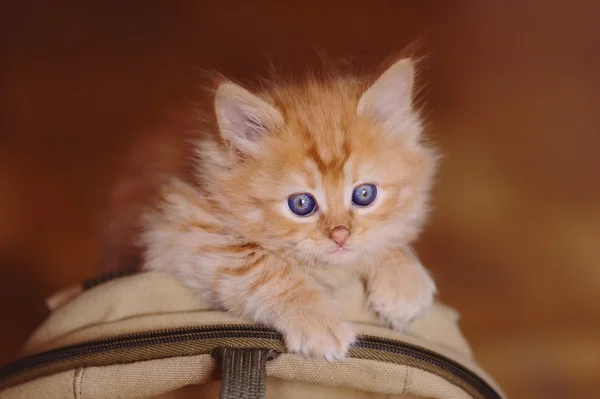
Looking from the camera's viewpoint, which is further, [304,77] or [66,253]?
[66,253]

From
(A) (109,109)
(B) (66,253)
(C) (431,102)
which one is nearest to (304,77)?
(C) (431,102)

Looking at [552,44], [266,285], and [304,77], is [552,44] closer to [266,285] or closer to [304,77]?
[304,77]

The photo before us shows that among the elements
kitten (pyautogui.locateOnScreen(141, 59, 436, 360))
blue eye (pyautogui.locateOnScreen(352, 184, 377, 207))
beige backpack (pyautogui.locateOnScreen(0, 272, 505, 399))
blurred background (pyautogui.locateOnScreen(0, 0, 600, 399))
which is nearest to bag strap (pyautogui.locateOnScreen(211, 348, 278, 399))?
beige backpack (pyautogui.locateOnScreen(0, 272, 505, 399))

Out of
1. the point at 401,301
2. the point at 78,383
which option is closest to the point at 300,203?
the point at 401,301

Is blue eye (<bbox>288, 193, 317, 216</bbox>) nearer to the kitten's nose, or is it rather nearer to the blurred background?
the kitten's nose

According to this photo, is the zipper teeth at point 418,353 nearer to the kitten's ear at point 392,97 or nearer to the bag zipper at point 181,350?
the bag zipper at point 181,350

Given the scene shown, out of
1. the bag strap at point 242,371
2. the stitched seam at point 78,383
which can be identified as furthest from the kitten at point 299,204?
the stitched seam at point 78,383
